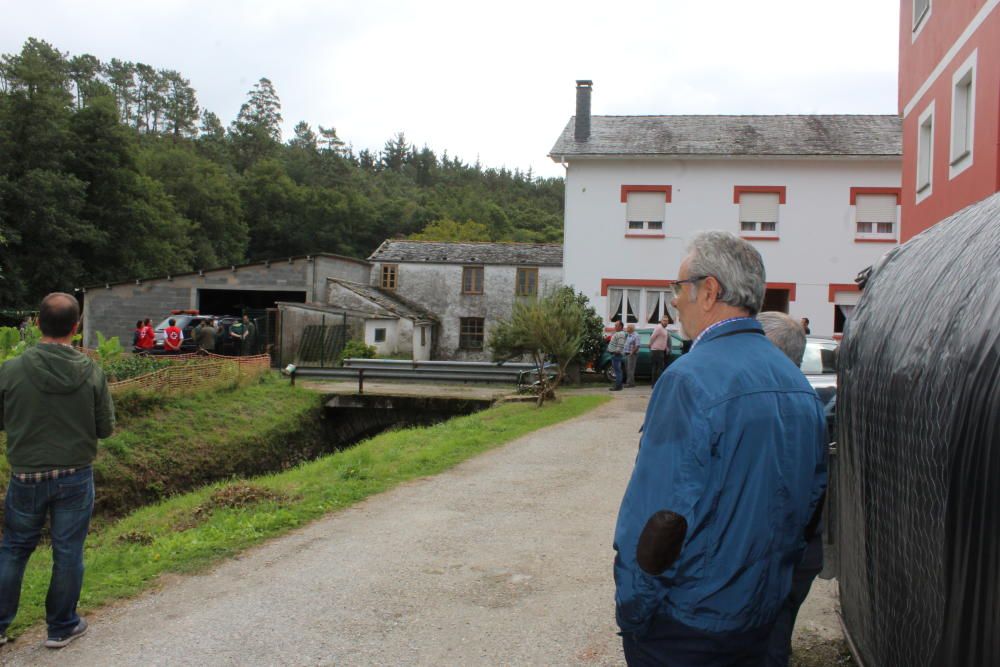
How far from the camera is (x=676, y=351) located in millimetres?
22281

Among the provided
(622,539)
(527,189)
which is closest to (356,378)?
(622,539)

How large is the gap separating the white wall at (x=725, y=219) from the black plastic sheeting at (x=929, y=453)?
2182 cm

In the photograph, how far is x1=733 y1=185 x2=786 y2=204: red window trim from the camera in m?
24.9

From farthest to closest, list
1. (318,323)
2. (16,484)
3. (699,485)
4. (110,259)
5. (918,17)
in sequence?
(110,259) < (318,323) < (918,17) < (16,484) < (699,485)

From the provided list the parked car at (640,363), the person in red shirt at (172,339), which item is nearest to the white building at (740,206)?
the parked car at (640,363)

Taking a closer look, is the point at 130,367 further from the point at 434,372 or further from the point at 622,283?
the point at 622,283

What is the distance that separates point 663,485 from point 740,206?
24.2 metres

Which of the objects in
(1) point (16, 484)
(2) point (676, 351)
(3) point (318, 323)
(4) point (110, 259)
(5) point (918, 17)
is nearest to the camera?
(1) point (16, 484)

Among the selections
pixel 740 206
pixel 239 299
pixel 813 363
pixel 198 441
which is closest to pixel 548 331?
pixel 198 441

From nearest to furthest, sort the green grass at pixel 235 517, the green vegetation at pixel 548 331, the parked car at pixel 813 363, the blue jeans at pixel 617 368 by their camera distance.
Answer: the parked car at pixel 813 363 < the green grass at pixel 235 517 < the green vegetation at pixel 548 331 < the blue jeans at pixel 617 368

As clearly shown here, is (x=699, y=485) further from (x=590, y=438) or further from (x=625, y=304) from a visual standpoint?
(x=625, y=304)

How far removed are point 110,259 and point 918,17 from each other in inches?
1943

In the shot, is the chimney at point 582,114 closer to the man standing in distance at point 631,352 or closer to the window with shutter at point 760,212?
the window with shutter at point 760,212

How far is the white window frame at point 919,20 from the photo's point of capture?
47.2 feet
